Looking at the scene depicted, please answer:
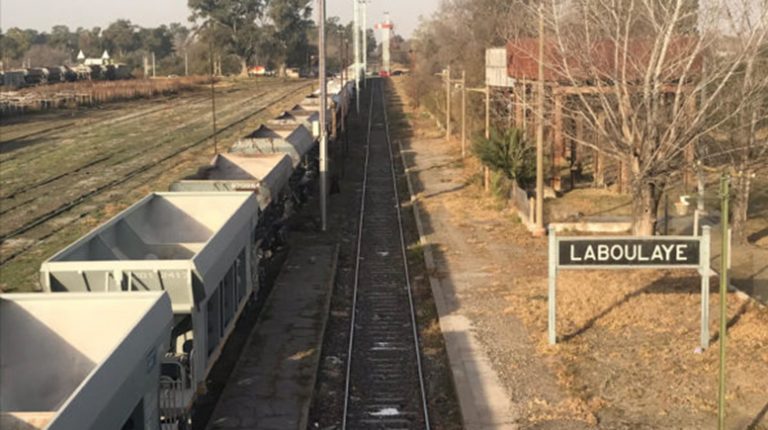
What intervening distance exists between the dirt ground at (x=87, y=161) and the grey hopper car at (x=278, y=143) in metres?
5.17

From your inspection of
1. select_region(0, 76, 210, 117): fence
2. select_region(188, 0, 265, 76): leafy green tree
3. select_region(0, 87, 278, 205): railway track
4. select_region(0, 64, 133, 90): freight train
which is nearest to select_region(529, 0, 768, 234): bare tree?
select_region(0, 87, 278, 205): railway track

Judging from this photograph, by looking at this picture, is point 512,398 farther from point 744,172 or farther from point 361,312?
point 744,172

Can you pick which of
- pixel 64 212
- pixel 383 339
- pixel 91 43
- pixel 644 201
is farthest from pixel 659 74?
pixel 91 43

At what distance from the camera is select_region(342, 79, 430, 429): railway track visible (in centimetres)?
1279

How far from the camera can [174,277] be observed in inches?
419

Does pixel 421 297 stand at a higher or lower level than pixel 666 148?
lower

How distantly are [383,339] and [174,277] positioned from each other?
6.30 m

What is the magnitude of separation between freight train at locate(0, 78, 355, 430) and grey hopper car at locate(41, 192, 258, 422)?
0.5 inches

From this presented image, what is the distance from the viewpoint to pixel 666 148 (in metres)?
18.8

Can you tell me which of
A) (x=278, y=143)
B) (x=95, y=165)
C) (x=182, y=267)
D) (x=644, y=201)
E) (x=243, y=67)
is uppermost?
(x=243, y=67)

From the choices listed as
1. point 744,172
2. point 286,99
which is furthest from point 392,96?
point 744,172

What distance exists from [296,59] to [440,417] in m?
139

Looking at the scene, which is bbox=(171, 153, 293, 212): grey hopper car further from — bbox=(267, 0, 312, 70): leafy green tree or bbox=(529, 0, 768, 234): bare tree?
bbox=(267, 0, 312, 70): leafy green tree

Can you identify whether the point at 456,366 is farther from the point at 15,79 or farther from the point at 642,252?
the point at 15,79
